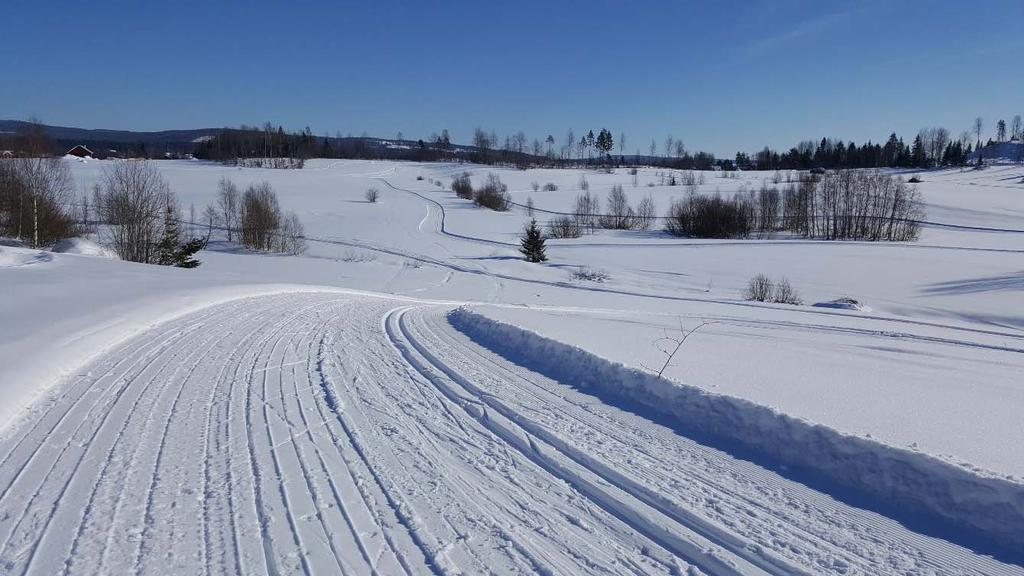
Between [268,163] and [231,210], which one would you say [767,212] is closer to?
[231,210]

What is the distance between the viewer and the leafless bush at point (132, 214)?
29312 mm

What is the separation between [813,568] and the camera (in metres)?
3.12

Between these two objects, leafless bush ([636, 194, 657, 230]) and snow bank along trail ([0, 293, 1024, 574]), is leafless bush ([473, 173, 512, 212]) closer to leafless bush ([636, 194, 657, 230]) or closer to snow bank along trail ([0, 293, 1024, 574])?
leafless bush ([636, 194, 657, 230])

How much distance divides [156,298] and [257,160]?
114985 mm

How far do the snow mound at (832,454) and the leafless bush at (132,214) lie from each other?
30155mm

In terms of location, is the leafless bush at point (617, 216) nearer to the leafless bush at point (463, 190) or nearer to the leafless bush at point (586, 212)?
the leafless bush at point (586, 212)

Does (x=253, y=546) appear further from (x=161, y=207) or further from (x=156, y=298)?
(x=161, y=207)

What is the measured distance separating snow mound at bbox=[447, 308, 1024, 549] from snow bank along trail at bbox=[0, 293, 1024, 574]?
0.34 metres

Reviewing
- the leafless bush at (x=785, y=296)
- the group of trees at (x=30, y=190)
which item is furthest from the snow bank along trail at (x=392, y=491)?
the group of trees at (x=30, y=190)

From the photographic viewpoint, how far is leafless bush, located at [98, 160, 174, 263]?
2931 cm

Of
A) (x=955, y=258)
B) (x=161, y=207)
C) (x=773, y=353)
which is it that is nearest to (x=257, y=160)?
(x=161, y=207)

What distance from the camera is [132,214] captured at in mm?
29469

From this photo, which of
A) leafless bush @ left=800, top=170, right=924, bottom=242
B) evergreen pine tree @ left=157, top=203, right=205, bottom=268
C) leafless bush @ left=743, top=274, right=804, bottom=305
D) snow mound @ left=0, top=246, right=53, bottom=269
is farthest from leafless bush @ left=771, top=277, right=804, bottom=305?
leafless bush @ left=800, top=170, right=924, bottom=242

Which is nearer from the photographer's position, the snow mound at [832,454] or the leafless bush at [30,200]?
the snow mound at [832,454]
